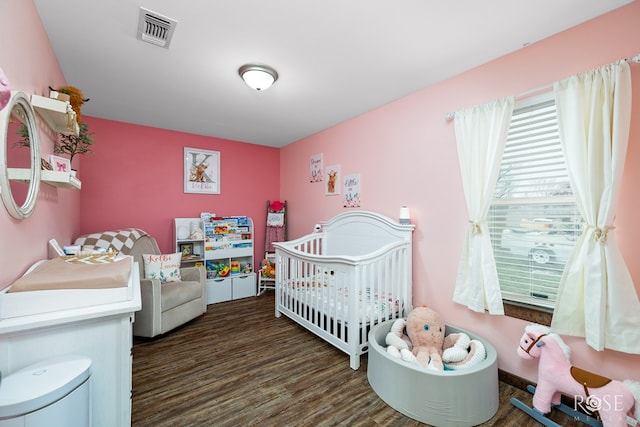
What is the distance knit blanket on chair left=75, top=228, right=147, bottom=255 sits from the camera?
8.75 ft

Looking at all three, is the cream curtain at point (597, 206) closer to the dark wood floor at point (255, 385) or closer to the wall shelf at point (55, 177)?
the dark wood floor at point (255, 385)

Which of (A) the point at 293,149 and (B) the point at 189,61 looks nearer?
(B) the point at 189,61

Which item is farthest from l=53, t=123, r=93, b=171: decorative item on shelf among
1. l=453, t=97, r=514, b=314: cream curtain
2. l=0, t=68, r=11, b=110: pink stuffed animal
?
l=453, t=97, r=514, b=314: cream curtain

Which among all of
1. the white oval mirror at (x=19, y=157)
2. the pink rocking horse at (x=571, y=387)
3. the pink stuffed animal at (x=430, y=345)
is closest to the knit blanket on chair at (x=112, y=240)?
the white oval mirror at (x=19, y=157)

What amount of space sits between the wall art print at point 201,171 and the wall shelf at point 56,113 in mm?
1992

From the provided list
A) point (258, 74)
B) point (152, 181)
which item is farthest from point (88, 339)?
point (152, 181)

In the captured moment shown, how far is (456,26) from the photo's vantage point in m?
1.63

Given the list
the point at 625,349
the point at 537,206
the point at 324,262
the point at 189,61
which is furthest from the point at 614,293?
the point at 189,61

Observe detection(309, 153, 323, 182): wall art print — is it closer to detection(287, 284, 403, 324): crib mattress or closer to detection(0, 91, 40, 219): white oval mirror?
detection(287, 284, 403, 324): crib mattress

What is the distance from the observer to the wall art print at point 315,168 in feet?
12.1

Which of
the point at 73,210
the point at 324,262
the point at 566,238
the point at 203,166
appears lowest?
the point at 324,262

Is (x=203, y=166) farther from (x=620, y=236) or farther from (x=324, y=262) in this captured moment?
(x=620, y=236)

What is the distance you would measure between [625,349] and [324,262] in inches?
72.4

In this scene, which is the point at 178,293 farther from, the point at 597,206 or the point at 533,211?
the point at 597,206
